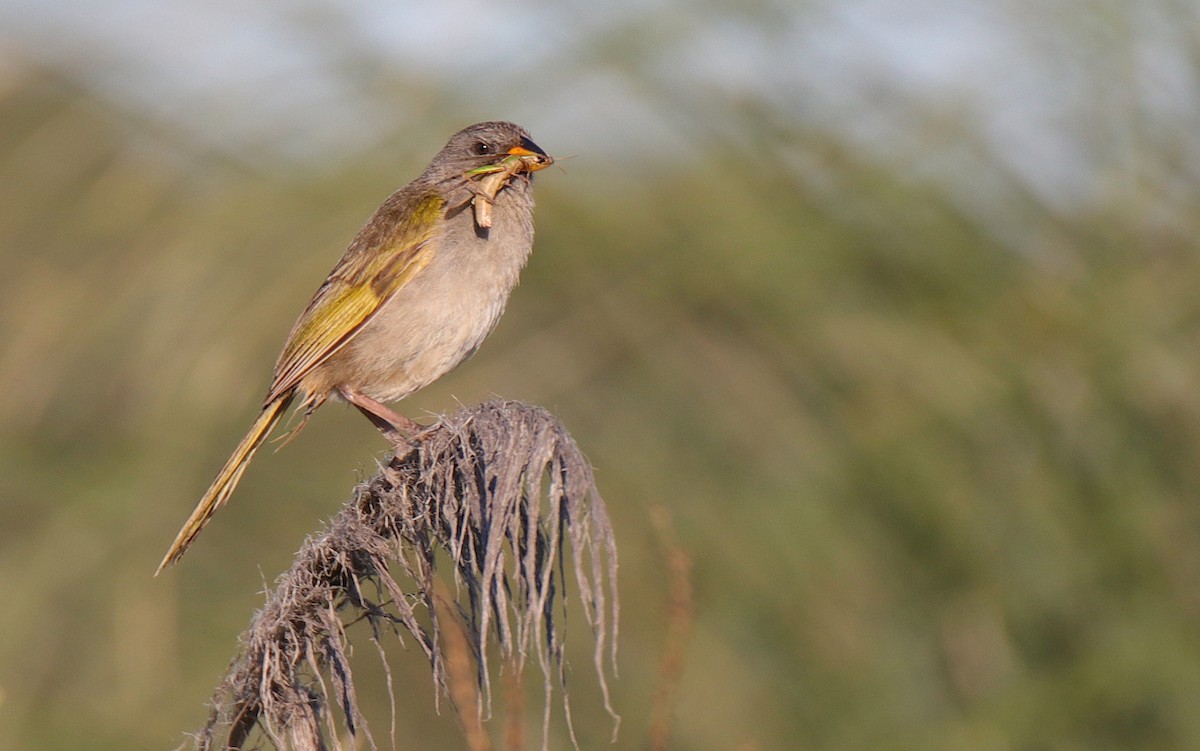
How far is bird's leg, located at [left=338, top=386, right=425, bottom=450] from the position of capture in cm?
399

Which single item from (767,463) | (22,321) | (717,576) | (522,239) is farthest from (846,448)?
(22,321)

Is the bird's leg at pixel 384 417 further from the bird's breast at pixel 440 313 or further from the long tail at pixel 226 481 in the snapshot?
the long tail at pixel 226 481

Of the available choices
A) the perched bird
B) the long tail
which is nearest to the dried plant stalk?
the long tail

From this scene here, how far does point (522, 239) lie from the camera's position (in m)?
4.46

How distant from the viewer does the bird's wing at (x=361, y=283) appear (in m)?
4.26

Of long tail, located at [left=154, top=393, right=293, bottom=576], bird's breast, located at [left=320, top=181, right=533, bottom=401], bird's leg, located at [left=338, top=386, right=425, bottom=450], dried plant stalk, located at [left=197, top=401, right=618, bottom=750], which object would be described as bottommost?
dried plant stalk, located at [left=197, top=401, right=618, bottom=750]

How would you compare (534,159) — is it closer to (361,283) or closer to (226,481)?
(361,283)

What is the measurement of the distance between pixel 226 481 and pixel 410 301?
93 cm

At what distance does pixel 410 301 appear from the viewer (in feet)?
14.2

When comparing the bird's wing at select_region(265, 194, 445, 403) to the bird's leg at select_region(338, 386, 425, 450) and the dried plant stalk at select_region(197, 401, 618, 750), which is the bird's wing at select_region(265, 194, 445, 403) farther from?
the dried plant stalk at select_region(197, 401, 618, 750)

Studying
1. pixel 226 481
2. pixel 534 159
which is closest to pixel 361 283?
pixel 534 159

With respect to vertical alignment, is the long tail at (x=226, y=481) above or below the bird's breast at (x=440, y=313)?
below

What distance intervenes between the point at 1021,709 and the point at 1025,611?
0.51 metres

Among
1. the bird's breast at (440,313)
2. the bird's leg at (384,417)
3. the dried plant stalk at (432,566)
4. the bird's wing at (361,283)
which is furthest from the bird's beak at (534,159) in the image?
the dried plant stalk at (432,566)
